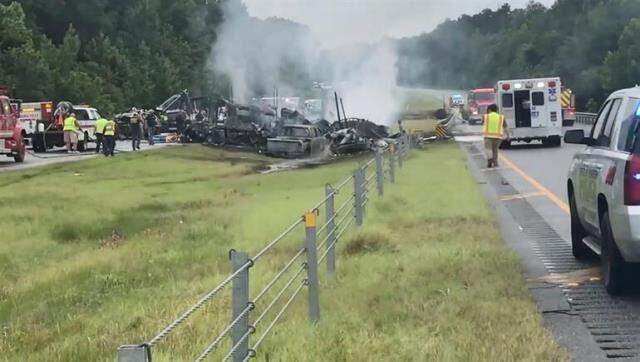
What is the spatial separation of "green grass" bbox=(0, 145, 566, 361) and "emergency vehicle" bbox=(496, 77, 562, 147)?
13.5 metres

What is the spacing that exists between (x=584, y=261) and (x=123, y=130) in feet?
140

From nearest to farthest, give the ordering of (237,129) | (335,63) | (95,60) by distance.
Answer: (237,129) → (335,63) → (95,60)

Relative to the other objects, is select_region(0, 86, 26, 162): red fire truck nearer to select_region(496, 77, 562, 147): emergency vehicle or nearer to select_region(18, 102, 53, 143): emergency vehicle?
select_region(18, 102, 53, 143): emergency vehicle

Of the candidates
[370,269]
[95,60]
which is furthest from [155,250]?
[95,60]

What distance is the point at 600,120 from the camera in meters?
9.45

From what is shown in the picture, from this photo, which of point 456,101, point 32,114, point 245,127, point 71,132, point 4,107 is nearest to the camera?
point 4,107

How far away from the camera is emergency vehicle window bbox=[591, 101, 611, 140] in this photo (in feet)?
30.2

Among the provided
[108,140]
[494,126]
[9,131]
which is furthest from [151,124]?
[494,126]

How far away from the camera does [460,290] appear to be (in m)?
8.12

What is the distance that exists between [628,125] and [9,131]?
26279 millimetres

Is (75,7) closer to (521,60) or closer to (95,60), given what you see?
(95,60)

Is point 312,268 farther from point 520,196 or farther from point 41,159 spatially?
point 41,159

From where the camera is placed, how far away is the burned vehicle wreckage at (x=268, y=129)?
34625mm

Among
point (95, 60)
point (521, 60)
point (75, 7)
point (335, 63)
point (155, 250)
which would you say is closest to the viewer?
point (155, 250)
